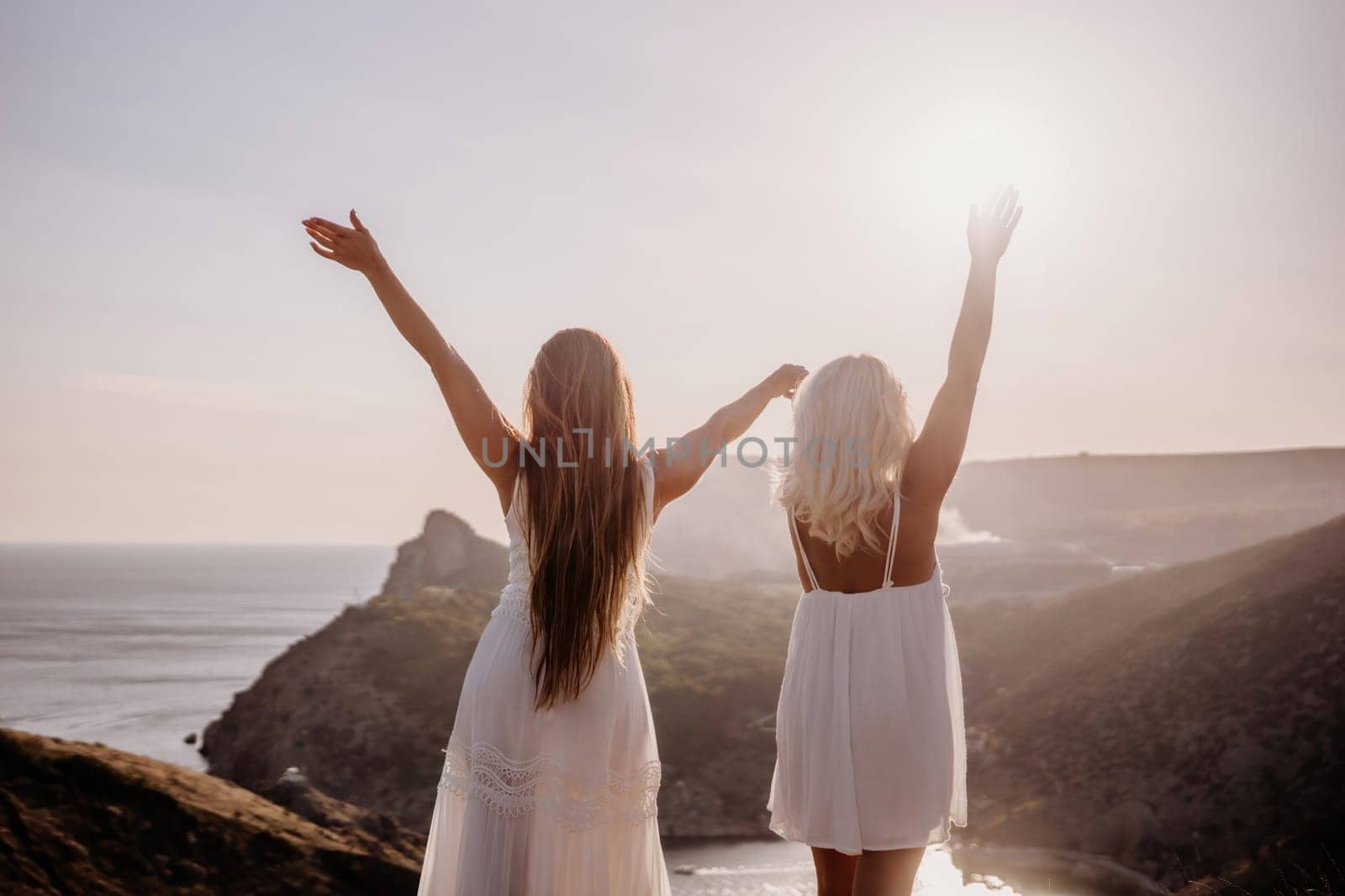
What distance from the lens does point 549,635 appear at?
3.26m

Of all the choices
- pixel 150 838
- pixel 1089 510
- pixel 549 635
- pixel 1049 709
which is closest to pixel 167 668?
pixel 1089 510

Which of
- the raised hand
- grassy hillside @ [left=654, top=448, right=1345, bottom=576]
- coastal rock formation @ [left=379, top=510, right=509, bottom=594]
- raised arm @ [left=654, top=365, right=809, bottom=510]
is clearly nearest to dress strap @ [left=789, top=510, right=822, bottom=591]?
raised arm @ [left=654, top=365, right=809, bottom=510]

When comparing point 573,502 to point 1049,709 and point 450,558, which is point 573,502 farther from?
point 450,558

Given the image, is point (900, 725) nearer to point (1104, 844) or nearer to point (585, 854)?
point (585, 854)

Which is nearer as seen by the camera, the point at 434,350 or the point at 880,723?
the point at 434,350

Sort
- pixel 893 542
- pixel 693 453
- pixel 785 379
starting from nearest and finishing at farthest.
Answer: pixel 893 542, pixel 693 453, pixel 785 379

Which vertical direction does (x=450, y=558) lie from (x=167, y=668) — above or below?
above

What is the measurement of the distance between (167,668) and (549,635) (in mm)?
86993

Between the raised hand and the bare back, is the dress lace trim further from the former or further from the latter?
the raised hand

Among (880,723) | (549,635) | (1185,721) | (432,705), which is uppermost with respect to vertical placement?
(549,635)

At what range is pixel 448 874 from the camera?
3.41m

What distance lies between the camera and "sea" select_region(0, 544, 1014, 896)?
14594 mm

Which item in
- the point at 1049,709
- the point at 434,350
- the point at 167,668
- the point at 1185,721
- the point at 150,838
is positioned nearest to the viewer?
the point at 434,350

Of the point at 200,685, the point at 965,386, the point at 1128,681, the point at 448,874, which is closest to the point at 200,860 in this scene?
the point at 448,874
